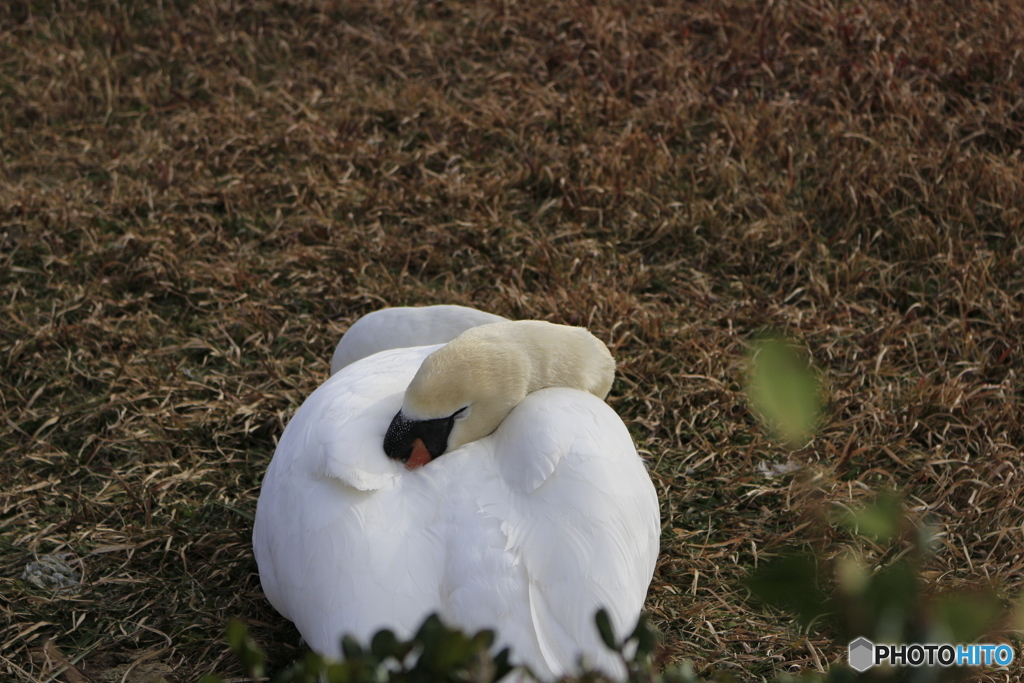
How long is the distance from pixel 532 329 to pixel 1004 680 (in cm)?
141

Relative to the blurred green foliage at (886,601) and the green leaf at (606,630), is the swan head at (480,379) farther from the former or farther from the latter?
the blurred green foliage at (886,601)

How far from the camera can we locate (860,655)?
3.17 feet

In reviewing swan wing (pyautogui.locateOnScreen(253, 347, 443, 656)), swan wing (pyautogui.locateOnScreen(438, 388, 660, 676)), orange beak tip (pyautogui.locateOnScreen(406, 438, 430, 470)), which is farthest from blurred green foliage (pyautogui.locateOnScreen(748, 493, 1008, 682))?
orange beak tip (pyautogui.locateOnScreen(406, 438, 430, 470))

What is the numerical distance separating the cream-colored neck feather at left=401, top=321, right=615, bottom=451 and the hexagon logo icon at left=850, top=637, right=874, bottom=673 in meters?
1.23

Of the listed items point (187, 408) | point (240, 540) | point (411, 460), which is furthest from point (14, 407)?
point (411, 460)

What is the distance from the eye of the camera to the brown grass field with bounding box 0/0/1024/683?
8.72ft

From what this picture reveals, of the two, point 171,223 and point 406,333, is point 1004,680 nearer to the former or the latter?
point 406,333

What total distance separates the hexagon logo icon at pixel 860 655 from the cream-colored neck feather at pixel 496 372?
4.05 ft

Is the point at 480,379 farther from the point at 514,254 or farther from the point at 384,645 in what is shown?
the point at 514,254

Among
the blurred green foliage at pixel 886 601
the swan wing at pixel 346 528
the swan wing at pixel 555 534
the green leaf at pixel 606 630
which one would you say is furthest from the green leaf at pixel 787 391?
the swan wing at pixel 346 528

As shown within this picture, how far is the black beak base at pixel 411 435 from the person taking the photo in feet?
6.72

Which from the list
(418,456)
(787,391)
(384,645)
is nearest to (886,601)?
(787,391)

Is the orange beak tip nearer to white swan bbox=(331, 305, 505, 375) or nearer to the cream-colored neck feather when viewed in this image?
the cream-colored neck feather

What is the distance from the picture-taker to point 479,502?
1937 mm
